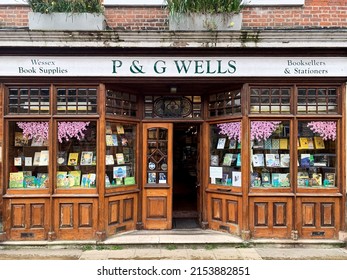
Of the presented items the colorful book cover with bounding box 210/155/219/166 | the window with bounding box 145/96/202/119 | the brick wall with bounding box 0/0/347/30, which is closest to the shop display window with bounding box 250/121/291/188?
the colorful book cover with bounding box 210/155/219/166

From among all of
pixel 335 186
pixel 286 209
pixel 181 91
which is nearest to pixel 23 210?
pixel 181 91

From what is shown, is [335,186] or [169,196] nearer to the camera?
[335,186]

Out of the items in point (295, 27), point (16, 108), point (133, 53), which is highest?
point (295, 27)

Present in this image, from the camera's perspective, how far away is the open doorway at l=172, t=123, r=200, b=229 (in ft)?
28.7

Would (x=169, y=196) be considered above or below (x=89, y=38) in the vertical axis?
below

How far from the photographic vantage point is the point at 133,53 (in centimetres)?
629

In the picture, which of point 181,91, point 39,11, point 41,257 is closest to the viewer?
point 41,257

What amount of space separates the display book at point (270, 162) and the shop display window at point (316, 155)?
1.08 ft

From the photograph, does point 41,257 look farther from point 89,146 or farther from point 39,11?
point 39,11

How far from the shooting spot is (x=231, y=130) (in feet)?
22.2

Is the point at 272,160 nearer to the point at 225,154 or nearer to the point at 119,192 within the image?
the point at 225,154

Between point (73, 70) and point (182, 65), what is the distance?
7.64 feet

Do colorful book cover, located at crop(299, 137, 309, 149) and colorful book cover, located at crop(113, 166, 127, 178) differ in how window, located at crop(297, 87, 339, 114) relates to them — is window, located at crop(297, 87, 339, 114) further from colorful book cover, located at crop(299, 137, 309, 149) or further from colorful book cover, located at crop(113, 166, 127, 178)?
colorful book cover, located at crop(113, 166, 127, 178)

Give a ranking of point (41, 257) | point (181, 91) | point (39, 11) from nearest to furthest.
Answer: point (41, 257)
point (39, 11)
point (181, 91)
